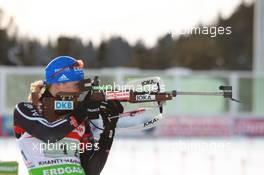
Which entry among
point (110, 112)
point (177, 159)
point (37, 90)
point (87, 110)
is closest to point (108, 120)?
point (110, 112)

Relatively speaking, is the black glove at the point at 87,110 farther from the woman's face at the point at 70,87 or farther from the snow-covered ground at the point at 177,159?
the snow-covered ground at the point at 177,159

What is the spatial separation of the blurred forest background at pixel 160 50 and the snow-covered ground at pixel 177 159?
209cm

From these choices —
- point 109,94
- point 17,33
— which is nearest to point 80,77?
point 109,94

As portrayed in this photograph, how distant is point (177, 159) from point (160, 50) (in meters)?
15.4

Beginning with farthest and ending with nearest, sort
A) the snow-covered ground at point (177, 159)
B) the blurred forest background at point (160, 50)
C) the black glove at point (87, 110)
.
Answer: the blurred forest background at point (160, 50)
the snow-covered ground at point (177, 159)
the black glove at point (87, 110)

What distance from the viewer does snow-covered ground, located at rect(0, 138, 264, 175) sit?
8077 millimetres

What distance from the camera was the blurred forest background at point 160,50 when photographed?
13.8 metres

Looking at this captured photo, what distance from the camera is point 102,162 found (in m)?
2.67

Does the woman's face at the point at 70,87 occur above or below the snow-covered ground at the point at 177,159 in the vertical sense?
above

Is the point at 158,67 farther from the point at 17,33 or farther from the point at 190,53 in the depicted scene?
the point at 17,33

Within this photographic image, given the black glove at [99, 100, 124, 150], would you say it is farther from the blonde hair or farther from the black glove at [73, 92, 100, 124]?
the blonde hair

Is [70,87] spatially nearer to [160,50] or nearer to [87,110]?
[87,110]

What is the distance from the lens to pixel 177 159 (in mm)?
9891

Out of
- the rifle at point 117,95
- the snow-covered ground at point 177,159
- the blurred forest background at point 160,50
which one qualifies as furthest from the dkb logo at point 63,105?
the blurred forest background at point 160,50
